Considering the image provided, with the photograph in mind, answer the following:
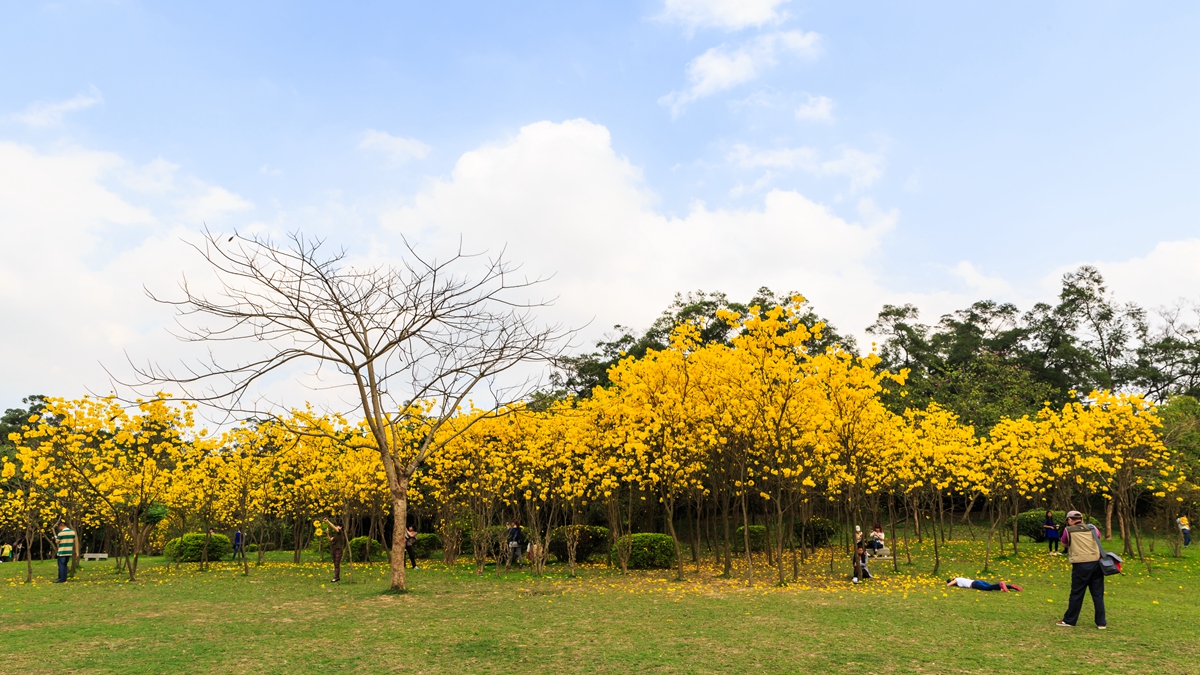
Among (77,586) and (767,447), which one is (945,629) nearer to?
(767,447)

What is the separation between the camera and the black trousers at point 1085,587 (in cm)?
738

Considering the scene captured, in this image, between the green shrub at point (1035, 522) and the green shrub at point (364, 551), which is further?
the green shrub at point (1035, 522)

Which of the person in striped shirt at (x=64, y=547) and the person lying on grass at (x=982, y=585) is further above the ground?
the person in striped shirt at (x=64, y=547)

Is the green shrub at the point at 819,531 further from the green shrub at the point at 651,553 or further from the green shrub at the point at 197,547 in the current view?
the green shrub at the point at 197,547

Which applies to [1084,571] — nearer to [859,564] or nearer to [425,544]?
[859,564]

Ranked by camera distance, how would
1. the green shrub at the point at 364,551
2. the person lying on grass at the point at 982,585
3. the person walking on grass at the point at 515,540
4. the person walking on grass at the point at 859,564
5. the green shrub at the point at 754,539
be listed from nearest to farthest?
the person lying on grass at the point at 982,585 → the person walking on grass at the point at 859,564 → the person walking on grass at the point at 515,540 → the green shrub at the point at 364,551 → the green shrub at the point at 754,539

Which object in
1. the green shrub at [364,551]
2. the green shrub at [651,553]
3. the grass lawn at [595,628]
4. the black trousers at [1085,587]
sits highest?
the black trousers at [1085,587]

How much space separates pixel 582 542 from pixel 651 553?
2.95 meters

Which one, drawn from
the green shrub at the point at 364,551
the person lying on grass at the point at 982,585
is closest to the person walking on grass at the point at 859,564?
the person lying on grass at the point at 982,585

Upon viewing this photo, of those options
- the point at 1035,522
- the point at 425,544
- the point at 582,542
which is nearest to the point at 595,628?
the point at 582,542

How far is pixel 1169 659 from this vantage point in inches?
238

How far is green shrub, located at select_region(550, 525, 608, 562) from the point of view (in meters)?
17.9

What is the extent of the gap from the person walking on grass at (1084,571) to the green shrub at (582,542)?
1158 cm

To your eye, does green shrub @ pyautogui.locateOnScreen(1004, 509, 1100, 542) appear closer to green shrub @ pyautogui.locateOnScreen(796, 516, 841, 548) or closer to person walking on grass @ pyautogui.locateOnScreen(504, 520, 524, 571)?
green shrub @ pyautogui.locateOnScreen(796, 516, 841, 548)
